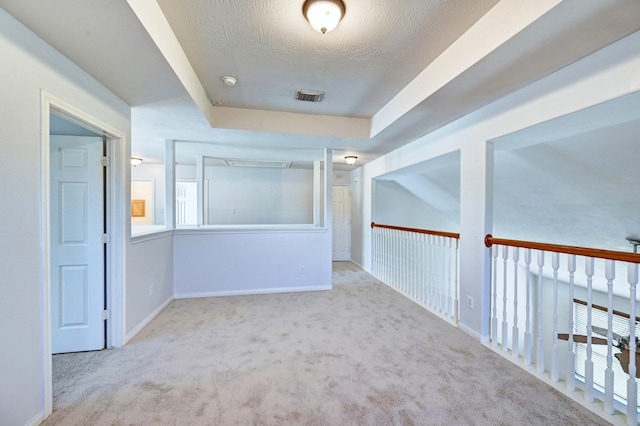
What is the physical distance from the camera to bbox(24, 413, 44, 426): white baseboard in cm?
150

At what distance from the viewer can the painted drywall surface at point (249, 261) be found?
155 inches

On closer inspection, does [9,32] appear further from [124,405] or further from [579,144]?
[579,144]

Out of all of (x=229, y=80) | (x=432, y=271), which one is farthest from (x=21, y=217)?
(x=432, y=271)

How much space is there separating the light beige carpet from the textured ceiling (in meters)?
2.50

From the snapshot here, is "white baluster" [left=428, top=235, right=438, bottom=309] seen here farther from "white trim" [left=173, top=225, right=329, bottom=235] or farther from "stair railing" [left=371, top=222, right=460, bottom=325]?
"white trim" [left=173, top=225, right=329, bottom=235]

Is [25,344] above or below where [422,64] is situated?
below

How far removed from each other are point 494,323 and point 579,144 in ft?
5.87

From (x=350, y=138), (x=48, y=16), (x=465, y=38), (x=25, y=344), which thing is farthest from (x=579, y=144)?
(x=25, y=344)

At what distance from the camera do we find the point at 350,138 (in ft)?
12.2

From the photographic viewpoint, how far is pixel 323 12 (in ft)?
5.22

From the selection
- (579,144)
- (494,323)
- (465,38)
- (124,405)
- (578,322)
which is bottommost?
(578,322)

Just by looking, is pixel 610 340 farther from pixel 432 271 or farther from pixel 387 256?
pixel 387 256

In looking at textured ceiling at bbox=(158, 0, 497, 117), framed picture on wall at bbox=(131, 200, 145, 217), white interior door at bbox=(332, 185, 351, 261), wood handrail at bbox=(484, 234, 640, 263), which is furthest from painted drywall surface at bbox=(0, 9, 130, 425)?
white interior door at bbox=(332, 185, 351, 261)

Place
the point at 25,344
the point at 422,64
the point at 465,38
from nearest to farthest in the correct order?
the point at 25,344
the point at 465,38
the point at 422,64
